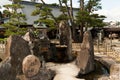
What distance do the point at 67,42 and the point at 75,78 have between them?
18.0 feet

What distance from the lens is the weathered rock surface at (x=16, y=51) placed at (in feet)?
35.3

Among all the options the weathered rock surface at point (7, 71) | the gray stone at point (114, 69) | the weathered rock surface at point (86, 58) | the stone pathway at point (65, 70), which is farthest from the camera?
the weathered rock surface at point (86, 58)

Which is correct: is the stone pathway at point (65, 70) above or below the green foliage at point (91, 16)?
below

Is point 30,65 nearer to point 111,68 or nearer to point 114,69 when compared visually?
point 114,69

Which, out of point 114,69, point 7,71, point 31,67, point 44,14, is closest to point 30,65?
point 31,67

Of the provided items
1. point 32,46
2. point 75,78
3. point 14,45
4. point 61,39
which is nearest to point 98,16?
point 61,39

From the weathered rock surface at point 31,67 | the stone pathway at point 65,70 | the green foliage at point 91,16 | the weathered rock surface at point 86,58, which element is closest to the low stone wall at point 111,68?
the weathered rock surface at point 86,58

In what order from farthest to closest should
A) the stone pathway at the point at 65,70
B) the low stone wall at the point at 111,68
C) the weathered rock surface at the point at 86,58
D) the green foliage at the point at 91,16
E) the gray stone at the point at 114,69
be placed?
1. the green foliage at the point at 91,16
2. the weathered rock surface at the point at 86,58
3. the gray stone at the point at 114,69
4. the stone pathway at the point at 65,70
5. the low stone wall at the point at 111,68

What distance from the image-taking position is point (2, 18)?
3528 centimetres

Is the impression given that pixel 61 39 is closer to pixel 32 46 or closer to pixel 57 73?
pixel 32 46

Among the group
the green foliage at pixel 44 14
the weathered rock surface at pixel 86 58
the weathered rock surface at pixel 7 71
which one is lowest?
the weathered rock surface at pixel 86 58

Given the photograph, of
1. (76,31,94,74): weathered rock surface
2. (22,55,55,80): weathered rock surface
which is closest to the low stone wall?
(76,31,94,74): weathered rock surface

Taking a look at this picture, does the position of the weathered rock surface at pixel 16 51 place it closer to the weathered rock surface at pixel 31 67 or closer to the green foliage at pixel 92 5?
the weathered rock surface at pixel 31 67

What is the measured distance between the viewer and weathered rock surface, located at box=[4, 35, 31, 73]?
1075 centimetres
